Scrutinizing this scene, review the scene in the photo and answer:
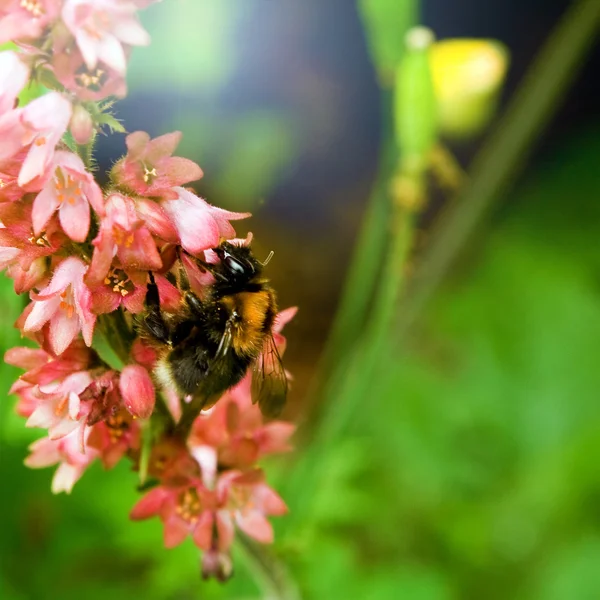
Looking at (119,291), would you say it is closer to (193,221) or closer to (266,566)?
(193,221)

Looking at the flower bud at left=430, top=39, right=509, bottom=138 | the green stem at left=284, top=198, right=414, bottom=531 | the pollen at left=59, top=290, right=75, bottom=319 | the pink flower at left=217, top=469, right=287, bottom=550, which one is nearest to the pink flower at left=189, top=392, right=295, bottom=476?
the pink flower at left=217, top=469, right=287, bottom=550

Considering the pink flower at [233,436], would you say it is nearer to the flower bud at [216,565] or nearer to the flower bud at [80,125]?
the flower bud at [216,565]

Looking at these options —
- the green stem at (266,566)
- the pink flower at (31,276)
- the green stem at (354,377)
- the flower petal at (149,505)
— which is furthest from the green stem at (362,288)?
the pink flower at (31,276)

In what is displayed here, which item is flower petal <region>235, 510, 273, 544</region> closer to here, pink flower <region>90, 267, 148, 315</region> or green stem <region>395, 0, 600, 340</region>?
pink flower <region>90, 267, 148, 315</region>

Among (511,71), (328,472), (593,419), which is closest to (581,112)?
(511,71)

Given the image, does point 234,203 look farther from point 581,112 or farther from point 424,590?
point 581,112

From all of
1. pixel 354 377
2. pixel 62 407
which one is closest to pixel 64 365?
pixel 62 407
